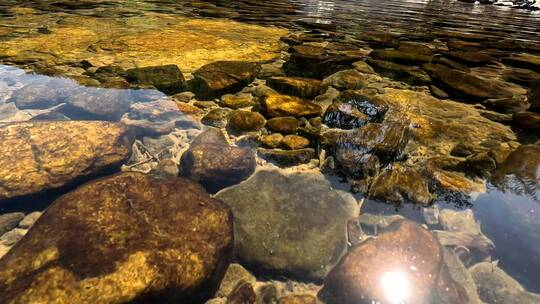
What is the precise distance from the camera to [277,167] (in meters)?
3.51

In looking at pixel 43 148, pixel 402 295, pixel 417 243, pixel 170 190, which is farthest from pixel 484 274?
pixel 43 148

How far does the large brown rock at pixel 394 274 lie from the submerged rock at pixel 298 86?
2788mm

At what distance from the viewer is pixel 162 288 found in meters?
2.14

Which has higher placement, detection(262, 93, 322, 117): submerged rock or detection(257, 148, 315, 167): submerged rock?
detection(262, 93, 322, 117): submerged rock

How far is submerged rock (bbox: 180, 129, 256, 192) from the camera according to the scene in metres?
3.21

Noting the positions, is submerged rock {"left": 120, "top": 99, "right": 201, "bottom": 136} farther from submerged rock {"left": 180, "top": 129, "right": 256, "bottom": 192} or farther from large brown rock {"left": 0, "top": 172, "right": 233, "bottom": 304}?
large brown rock {"left": 0, "top": 172, "right": 233, "bottom": 304}

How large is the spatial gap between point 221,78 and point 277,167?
219 cm

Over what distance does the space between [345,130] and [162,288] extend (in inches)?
108

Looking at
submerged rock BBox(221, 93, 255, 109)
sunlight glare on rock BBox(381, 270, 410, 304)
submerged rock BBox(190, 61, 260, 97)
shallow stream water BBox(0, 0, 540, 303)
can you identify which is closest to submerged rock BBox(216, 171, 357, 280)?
shallow stream water BBox(0, 0, 540, 303)

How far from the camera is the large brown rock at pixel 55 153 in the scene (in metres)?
2.88

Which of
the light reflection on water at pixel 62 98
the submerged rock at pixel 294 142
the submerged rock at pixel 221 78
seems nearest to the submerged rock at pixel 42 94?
the light reflection on water at pixel 62 98

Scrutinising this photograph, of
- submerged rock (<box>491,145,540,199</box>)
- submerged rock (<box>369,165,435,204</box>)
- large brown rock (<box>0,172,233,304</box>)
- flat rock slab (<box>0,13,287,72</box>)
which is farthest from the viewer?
flat rock slab (<box>0,13,287,72</box>)

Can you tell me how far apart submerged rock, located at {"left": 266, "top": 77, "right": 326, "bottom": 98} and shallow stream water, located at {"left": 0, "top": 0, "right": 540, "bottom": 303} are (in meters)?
0.03

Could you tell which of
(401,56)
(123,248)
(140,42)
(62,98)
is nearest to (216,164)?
(123,248)
